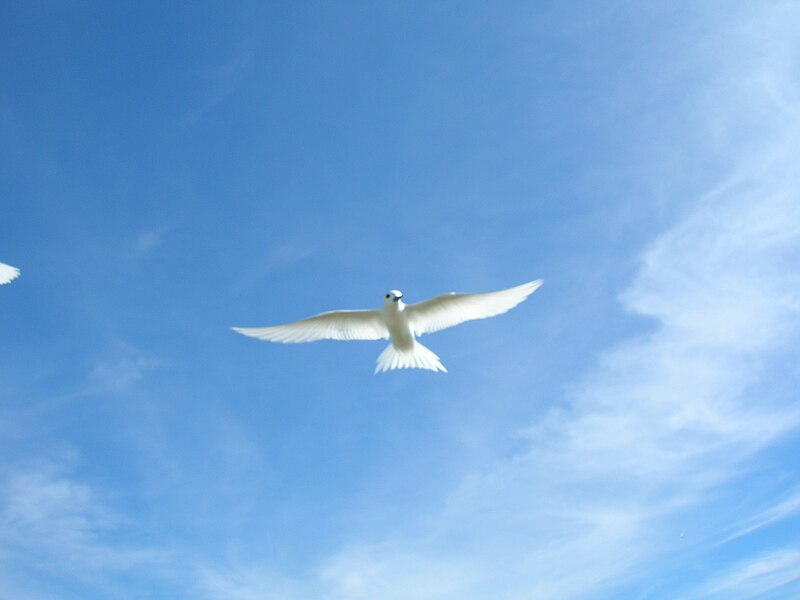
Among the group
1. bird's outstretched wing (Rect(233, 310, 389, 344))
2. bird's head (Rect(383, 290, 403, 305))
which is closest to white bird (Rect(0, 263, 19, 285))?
bird's outstretched wing (Rect(233, 310, 389, 344))

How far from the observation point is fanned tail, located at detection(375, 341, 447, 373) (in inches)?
956

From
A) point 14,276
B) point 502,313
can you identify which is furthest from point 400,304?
point 14,276

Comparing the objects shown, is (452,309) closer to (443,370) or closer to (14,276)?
(443,370)

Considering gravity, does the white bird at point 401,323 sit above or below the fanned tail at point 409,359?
above

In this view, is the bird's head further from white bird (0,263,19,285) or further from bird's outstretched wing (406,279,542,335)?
white bird (0,263,19,285)

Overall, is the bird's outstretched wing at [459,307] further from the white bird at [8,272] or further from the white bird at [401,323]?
the white bird at [8,272]

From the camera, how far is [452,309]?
2567 cm

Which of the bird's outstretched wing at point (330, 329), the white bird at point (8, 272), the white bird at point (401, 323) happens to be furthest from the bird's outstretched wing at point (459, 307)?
the white bird at point (8, 272)

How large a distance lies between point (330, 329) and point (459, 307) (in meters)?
4.83

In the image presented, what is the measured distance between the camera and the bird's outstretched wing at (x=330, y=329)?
2575 cm

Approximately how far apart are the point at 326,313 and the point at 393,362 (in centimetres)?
314

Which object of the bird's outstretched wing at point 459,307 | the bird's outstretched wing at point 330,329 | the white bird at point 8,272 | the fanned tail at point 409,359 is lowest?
the fanned tail at point 409,359

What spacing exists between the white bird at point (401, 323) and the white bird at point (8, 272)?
9.44 meters

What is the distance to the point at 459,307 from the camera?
25.6m
